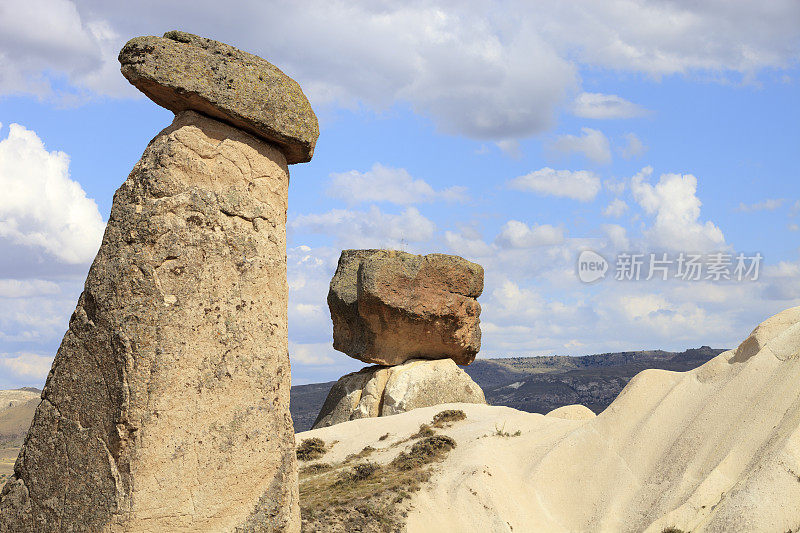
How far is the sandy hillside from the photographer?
28.7 feet

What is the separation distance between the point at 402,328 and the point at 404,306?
71 cm

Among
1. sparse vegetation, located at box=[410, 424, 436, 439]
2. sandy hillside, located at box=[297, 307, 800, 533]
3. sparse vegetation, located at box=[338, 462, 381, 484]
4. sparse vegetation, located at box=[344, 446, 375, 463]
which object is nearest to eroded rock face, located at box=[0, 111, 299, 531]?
sandy hillside, located at box=[297, 307, 800, 533]

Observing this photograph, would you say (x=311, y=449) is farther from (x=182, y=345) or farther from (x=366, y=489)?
(x=182, y=345)

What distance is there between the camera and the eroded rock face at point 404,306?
18.4m

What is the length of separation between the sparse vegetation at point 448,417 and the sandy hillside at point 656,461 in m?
1.16

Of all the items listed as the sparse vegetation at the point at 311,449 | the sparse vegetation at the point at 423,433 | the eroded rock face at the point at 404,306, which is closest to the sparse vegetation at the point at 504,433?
the sparse vegetation at the point at 423,433

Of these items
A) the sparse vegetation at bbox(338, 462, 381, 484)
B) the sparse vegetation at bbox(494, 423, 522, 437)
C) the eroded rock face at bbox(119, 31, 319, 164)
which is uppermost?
the eroded rock face at bbox(119, 31, 319, 164)

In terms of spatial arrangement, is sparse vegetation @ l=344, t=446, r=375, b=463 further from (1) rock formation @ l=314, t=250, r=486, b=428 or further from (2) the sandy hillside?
(1) rock formation @ l=314, t=250, r=486, b=428

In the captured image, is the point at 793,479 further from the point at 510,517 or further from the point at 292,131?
the point at 292,131

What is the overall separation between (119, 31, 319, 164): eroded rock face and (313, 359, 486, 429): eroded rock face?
11133 millimetres

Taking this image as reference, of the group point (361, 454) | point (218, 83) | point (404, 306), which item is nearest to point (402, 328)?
point (404, 306)

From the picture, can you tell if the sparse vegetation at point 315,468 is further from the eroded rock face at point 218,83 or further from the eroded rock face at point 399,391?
the eroded rock face at point 399,391

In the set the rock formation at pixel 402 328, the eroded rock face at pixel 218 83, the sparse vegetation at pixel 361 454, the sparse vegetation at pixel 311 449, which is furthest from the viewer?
the rock formation at pixel 402 328

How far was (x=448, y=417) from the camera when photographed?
13.5 m
